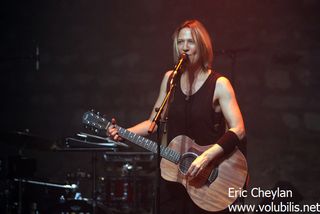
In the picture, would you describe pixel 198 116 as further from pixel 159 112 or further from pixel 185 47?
pixel 185 47

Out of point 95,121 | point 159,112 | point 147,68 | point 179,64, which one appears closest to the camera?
point 159,112

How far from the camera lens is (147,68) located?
6.52m

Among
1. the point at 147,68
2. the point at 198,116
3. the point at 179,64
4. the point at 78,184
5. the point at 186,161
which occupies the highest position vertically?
the point at 179,64

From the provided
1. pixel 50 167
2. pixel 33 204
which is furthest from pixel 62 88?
pixel 33 204

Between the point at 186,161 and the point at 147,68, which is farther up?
the point at 147,68

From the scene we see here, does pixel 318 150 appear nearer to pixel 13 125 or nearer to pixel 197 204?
pixel 197 204

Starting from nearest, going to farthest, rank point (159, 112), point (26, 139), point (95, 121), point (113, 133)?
point (159, 112) < point (113, 133) < point (95, 121) < point (26, 139)

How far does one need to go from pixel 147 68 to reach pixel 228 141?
2862mm

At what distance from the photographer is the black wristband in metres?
3.82

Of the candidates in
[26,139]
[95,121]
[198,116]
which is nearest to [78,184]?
[26,139]

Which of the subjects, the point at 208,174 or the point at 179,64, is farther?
the point at 208,174

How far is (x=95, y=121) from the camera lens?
4328mm

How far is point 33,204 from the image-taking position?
596 cm

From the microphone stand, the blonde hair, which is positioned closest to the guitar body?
the microphone stand
